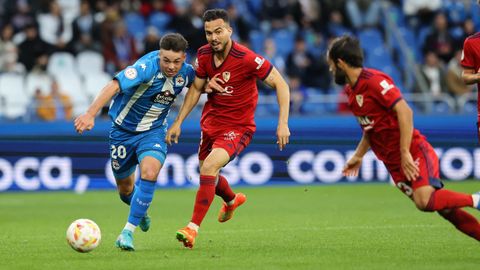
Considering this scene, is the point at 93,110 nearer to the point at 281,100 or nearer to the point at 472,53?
the point at 281,100

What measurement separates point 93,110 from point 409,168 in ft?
9.96

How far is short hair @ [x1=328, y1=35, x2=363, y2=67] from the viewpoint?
8617 mm

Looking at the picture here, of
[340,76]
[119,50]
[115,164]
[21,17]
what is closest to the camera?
[340,76]

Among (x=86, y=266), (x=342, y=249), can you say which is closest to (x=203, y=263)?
(x=86, y=266)

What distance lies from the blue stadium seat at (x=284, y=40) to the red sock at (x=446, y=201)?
47.7 ft

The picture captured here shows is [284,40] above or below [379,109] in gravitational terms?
below

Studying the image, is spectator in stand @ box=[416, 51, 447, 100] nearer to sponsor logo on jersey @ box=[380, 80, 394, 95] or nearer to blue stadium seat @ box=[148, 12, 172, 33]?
blue stadium seat @ box=[148, 12, 172, 33]

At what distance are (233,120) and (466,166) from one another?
1011 centimetres

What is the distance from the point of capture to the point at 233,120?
10617mm

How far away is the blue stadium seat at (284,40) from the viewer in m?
23.0

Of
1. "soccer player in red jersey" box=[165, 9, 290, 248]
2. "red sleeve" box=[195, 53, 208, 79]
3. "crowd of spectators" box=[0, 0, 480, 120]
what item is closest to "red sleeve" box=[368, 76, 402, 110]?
"soccer player in red jersey" box=[165, 9, 290, 248]

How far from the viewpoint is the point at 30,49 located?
68.9 feet

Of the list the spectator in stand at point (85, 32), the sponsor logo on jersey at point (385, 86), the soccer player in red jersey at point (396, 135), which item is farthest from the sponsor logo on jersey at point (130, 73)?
the spectator in stand at point (85, 32)

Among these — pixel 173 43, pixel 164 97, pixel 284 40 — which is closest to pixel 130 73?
pixel 173 43
